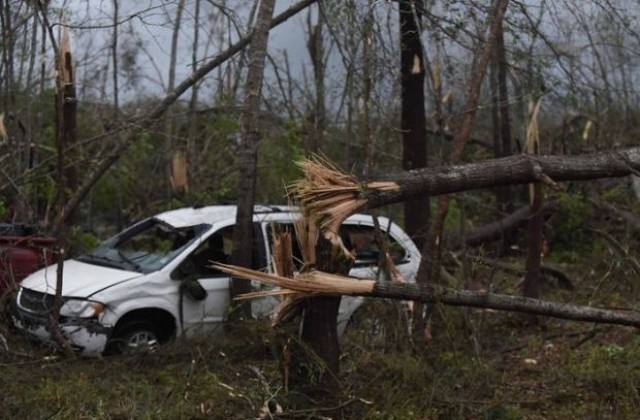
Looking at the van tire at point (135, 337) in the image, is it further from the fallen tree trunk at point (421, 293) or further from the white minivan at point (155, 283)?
the fallen tree trunk at point (421, 293)

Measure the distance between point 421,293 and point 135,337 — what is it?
10.8 feet

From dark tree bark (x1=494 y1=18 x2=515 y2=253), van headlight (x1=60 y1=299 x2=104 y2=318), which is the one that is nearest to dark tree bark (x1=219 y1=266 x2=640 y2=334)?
van headlight (x1=60 y1=299 x2=104 y2=318)

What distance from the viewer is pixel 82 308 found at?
26.2ft

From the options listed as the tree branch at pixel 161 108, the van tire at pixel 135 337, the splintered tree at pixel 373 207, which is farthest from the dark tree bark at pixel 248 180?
the splintered tree at pixel 373 207

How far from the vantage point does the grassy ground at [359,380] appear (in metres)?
6.38

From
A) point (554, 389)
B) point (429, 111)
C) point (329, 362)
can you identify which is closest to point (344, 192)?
point (329, 362)

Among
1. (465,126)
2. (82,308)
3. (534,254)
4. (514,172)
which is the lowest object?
(82,308)

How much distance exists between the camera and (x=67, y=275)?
8609 millimetres

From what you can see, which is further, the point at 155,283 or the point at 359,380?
the point at 155,283

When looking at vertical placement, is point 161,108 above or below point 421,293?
above

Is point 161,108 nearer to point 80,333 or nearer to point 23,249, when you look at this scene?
point 23,249

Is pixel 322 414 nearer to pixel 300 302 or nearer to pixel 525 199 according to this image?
pixel 300 302

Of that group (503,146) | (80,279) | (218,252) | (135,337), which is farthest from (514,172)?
(503,146)

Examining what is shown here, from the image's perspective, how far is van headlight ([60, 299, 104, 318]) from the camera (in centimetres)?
797
